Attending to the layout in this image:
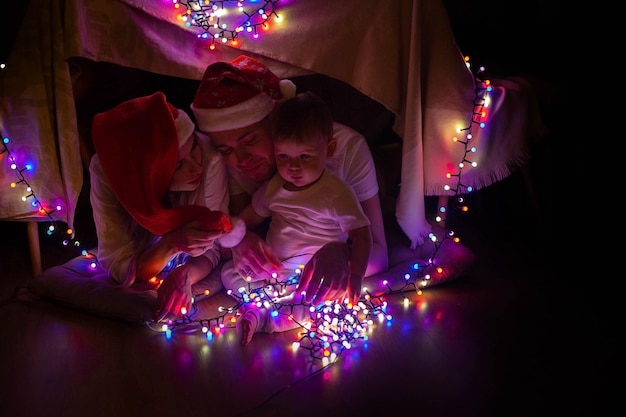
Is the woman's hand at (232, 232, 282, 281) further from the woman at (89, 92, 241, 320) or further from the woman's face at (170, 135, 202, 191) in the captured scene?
the woman's face at (170, 135, 202, 191)

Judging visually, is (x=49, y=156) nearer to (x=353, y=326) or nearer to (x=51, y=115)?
(x=51, y=115)

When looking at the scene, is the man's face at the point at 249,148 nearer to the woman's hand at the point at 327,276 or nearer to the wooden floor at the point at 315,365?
the woman's hand at the point at 327,276

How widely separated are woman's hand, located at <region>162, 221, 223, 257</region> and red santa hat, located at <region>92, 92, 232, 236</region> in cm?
2

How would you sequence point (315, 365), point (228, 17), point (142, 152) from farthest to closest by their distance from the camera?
point (228, 17) → point (142, 152) → point (315, 365)

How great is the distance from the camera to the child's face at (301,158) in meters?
1.55

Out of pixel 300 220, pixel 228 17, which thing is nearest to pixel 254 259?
pixel 300 220

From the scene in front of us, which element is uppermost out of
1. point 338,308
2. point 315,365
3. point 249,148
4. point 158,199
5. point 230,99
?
point 230,99

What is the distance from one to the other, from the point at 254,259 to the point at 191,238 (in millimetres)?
191

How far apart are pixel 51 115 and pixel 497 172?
4.40 feet

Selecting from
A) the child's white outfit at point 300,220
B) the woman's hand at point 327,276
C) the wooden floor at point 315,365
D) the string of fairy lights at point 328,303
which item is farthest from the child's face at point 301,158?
the wooden floor at point 315,365

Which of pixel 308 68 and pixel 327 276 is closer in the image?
pixel 327 276

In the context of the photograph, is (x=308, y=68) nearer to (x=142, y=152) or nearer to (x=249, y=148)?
(x=249, y=148)

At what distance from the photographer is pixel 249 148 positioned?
167 centimetres

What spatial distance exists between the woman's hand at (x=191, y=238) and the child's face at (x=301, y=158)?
0.25 metres
